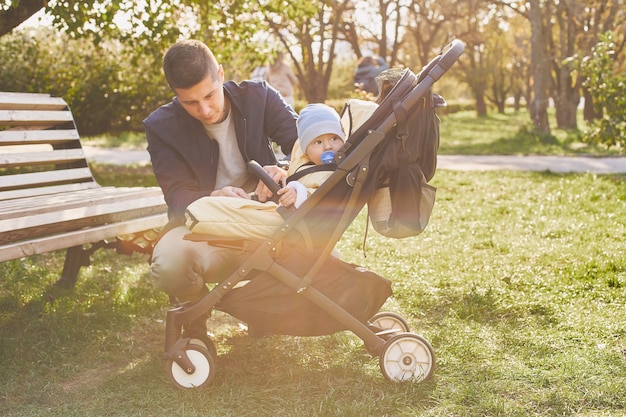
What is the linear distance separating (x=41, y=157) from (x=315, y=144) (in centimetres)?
259

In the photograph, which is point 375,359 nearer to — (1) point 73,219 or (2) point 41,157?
(1) point 73,219

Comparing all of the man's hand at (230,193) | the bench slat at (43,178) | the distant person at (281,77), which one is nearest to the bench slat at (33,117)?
the bench slat at (43,178)

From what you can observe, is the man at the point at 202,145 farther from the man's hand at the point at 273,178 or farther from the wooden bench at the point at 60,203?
the wooden bench at the point at 60,203

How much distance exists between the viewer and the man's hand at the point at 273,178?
344cm

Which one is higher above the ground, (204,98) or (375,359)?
(204,98)

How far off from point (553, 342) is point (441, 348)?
57 cm

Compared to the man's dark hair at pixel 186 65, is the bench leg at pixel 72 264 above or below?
below

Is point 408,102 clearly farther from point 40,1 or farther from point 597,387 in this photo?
point 40,1

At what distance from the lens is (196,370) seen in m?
3.31

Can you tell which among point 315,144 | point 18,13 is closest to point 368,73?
point 18,13

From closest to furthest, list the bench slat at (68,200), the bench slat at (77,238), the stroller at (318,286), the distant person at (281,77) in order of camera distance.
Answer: the stroller at (318,286) < the bench slat at (77,238) < the bench slat at (68,200) < the distant person at (281,77)

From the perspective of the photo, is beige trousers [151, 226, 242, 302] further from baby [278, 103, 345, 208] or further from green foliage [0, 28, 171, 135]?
green foliage [0, 28, 171, 135]

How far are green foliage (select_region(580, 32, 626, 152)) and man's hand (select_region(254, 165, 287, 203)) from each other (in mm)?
7459

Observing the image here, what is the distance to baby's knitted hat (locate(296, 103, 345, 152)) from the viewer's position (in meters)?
Result: 3.23
